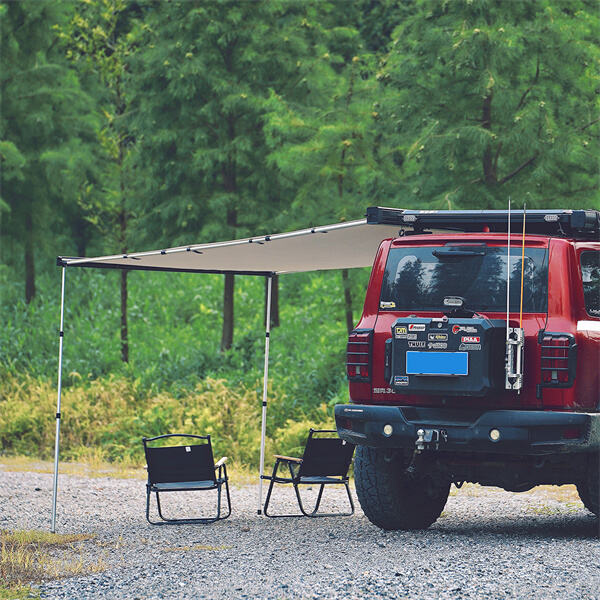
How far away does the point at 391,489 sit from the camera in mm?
9023

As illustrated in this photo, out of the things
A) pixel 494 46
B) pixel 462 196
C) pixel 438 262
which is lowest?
pixel 438 262

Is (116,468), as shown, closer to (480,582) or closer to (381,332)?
(381,332)

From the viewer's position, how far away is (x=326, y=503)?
38.6ft

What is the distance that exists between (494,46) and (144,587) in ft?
33.4

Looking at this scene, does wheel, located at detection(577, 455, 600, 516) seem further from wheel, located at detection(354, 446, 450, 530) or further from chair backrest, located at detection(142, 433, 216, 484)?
chair backrest, located at detection(142, 433, 216, 484)

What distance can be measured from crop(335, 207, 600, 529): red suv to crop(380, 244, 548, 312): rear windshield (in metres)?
0.01

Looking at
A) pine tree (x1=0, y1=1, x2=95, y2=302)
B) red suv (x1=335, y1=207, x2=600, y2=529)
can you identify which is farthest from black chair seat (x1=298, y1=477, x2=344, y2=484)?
pine tree (x1=0, y1=1, x2=95, y2=302)

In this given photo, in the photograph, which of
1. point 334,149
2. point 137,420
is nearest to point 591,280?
point 334,149

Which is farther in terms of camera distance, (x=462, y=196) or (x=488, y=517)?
(x=462, y=196)

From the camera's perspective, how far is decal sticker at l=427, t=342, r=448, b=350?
7.96 meters

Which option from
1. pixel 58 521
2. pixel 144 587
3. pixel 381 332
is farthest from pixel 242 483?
pixel 144 587

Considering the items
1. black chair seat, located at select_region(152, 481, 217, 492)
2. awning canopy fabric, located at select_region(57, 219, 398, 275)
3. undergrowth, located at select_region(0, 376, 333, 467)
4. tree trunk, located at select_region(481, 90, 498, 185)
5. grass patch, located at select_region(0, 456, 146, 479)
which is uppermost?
tree trunk, located at select_region(481, 90, 498, 185)

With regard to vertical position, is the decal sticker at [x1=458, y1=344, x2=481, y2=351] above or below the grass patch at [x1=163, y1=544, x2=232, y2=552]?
above

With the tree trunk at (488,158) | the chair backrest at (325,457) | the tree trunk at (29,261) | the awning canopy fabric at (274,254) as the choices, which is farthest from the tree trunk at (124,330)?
the chair backrest at (325,457)
